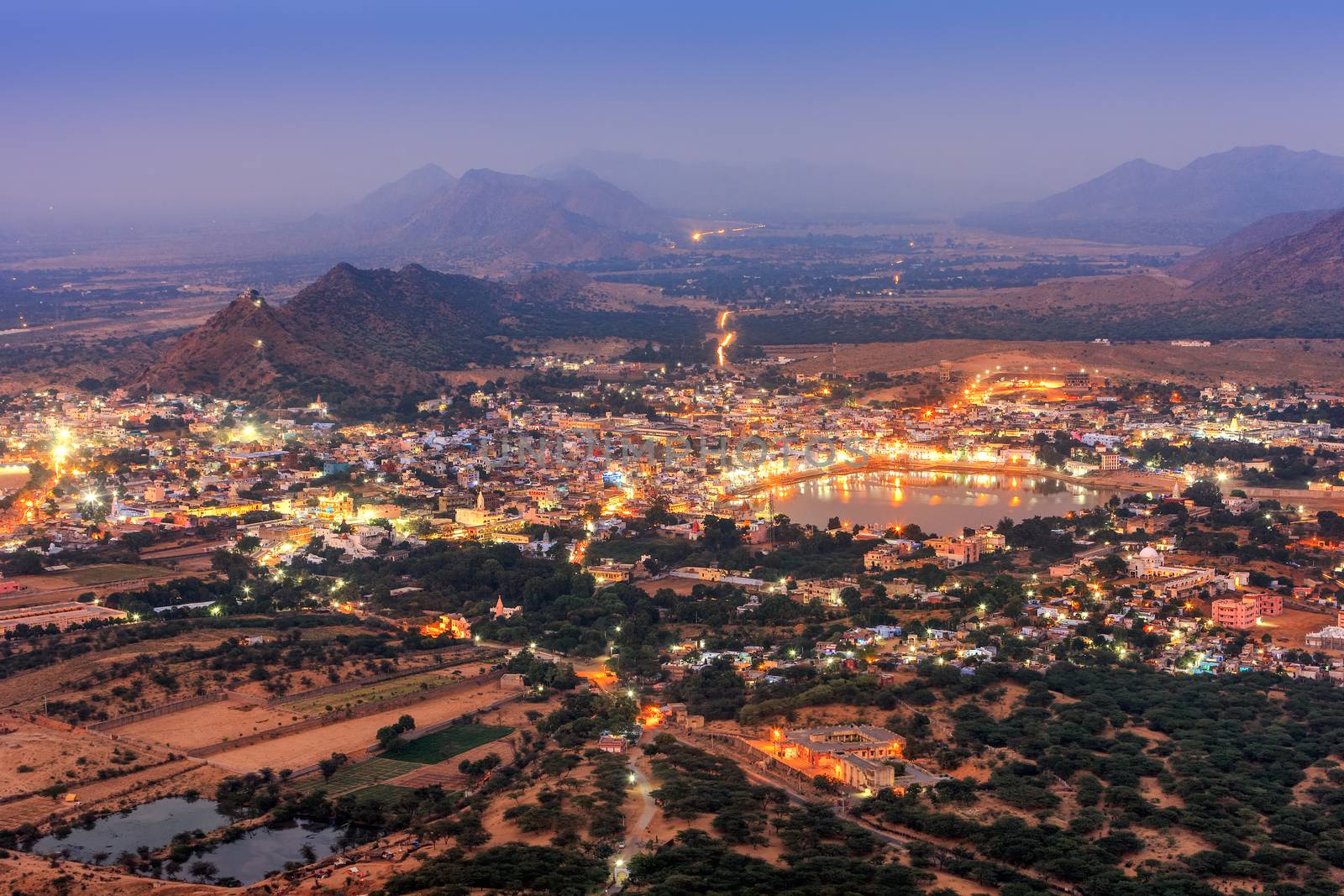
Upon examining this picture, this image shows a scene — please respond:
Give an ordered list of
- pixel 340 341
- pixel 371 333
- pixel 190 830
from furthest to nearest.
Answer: pixel 371 333, pixel 340 341, pixel 190 830

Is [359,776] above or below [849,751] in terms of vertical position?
below

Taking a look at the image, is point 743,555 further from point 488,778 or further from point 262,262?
point 262,262

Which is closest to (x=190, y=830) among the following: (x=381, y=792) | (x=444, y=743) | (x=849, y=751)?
(x=381, y=792)

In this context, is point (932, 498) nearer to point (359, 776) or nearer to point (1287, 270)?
point (359, 776)

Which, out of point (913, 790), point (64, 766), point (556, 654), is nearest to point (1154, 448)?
point (556, 654)

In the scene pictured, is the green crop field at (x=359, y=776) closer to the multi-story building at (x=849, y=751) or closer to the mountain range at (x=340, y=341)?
the multi-story building at (x=849, y=751)

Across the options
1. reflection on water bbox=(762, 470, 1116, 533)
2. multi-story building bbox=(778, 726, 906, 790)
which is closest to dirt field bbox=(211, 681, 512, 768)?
multi-story building bbox=(778, 726, 906, 790)

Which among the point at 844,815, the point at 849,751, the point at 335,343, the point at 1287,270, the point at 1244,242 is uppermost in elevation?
the point at 1244,242
